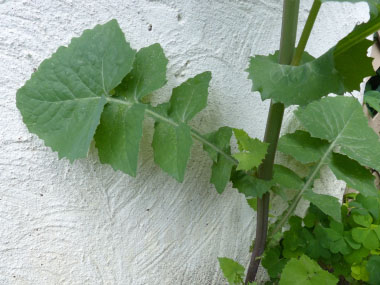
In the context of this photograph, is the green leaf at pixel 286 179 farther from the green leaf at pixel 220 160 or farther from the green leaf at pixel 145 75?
the green leaf at pixel 145 75

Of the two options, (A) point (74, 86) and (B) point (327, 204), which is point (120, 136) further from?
(B) point (327, 204)

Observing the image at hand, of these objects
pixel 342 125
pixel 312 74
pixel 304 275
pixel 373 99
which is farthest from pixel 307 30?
pixel 373 99

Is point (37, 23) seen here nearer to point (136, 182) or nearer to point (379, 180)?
point (136, 182)

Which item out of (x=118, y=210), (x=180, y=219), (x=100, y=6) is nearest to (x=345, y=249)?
(x=180, y=219)

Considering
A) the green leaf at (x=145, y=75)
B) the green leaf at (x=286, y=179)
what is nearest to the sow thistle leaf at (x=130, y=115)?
the green leaf at (x=145, y=75)

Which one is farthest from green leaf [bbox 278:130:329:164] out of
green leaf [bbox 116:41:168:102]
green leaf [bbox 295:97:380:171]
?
green leaf [bbox 116:41:168:102]

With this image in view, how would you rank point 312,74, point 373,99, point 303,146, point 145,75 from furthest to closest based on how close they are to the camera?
point 373,99
point 303,146
point 145,75
point 312,74
